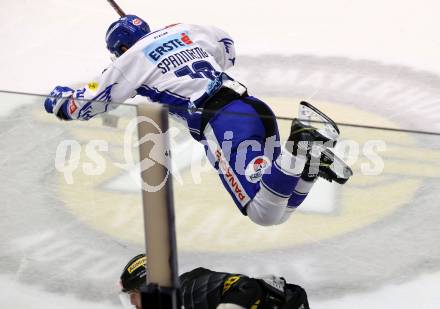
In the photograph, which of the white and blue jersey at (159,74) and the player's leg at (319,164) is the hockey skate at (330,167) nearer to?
the player's leg at (319,164)

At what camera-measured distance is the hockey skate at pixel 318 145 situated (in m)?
2.19

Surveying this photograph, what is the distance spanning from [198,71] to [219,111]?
45.5 inches

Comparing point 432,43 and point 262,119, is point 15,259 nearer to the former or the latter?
point 262,119

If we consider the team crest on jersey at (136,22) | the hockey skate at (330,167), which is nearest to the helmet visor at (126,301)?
the hockey skate at (330,167)

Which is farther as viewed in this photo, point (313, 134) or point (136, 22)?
point (136, 22)

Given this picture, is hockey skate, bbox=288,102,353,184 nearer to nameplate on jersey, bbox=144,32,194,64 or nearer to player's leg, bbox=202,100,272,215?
player's leg, bbox=202,100,272,215

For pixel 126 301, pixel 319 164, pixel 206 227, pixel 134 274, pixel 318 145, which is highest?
pixel 318 145

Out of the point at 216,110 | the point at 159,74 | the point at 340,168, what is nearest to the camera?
the point at 340,168

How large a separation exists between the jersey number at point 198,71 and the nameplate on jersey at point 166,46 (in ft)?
0.29

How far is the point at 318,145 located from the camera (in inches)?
96.4

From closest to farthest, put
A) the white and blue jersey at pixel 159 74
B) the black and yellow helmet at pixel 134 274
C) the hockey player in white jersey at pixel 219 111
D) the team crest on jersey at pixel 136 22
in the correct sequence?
the hockey player in white jersey at pixel 219 111
the black and yellow helmet at pixel 134 274
the white and blue jersey at pixel 159 74
the team crest on jersey at pixel 136 22

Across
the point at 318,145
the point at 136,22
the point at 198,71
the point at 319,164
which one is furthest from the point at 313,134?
the point at 136,22

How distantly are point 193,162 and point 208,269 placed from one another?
0.29 meters

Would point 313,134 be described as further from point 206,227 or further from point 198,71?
point 198,71
